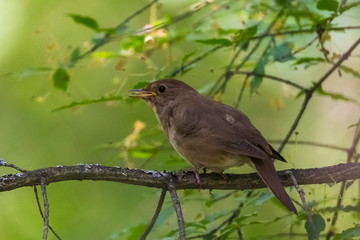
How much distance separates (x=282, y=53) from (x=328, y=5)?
86 centimetres

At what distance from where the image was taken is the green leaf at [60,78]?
4.69 m

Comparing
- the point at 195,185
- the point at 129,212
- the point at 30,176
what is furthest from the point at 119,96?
the point at 129,212

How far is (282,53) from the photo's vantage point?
4859mm

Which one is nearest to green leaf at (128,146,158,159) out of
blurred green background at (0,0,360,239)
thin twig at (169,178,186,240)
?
thin twig at (169,178,186,240)

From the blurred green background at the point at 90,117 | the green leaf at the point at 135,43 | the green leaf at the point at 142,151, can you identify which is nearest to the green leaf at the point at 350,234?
the green leaf at the point at 142,151

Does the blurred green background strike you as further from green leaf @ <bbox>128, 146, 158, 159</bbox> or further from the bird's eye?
green leaf @ <bbox>128, 146, 158, 159</bbox>

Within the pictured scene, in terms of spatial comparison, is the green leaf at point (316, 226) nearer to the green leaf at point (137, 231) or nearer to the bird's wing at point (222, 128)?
the bird's wing at point (222, 128)

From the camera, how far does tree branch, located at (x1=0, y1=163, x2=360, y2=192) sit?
3.31 m

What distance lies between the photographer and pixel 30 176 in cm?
330

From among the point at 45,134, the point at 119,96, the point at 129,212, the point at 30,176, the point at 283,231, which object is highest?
the point at 45,134

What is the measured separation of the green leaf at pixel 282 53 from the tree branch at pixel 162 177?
960mm

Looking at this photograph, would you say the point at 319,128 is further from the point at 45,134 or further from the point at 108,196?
the point at 45,134

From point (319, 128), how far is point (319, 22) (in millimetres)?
3748

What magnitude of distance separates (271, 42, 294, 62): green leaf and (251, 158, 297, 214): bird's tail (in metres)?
0.87
